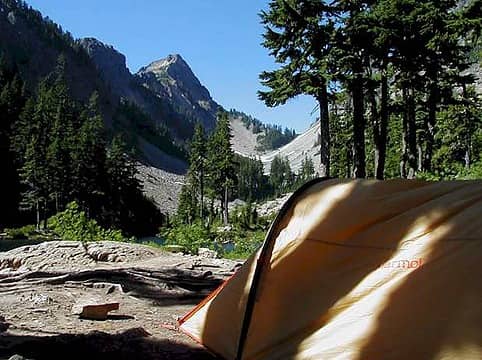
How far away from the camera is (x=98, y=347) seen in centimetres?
539

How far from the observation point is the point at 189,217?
7556 cm

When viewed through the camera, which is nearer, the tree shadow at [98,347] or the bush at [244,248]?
the tree shadow at [98,347]

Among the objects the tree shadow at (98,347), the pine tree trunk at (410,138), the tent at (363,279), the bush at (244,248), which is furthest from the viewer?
the pine tree trunk at (410,138)

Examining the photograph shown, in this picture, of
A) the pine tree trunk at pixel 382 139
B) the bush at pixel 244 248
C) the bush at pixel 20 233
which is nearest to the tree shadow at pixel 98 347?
the bush at pixel 244 248

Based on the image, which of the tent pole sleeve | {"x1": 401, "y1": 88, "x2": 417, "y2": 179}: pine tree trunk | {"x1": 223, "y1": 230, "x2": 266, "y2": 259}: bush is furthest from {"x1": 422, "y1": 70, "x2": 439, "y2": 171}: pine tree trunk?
the tent pole sleeve

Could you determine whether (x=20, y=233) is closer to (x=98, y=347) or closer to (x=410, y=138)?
(x=410, y=138)

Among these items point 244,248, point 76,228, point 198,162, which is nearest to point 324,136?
point 244,248

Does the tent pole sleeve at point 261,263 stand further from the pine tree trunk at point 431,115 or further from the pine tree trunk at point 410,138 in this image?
the pine tree trunk at point 431,115

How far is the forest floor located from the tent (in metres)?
0.83

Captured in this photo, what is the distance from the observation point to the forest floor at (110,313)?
5336 millimetres

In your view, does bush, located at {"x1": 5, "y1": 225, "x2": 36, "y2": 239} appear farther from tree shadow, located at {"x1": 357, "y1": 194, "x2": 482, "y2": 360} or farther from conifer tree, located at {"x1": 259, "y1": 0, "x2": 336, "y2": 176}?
tree shadow, located at {"x1": 357, "y1": 194, "x2": 482, "y2": 360}

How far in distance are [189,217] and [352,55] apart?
197 feet

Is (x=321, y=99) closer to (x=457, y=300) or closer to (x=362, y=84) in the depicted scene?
(x=362, y=84)

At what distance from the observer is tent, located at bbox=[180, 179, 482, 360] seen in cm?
408
